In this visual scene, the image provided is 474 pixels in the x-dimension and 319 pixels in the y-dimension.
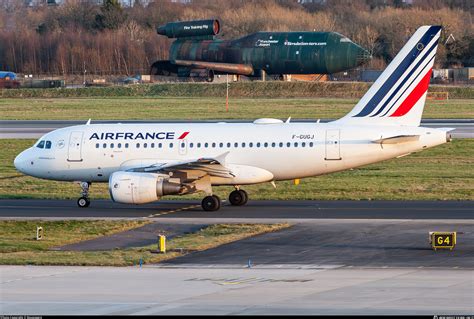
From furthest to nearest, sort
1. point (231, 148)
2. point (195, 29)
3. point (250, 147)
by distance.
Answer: point (195, 29), point (231, 148), point (250, 147)

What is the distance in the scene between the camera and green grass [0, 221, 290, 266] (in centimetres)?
2780

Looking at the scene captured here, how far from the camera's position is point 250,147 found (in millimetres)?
38688

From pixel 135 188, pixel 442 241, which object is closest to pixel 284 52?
pixel 135 188

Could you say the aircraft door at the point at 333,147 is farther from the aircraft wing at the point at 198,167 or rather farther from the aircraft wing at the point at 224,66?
the aircraft wing at the point at 224,66

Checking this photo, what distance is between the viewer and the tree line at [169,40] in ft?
432

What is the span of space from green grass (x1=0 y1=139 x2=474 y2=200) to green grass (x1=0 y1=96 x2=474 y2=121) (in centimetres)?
2338

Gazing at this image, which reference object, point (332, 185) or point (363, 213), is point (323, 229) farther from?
point (332, 185)

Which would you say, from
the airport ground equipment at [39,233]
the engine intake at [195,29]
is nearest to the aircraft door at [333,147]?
the airport ground equipment at [39,233]

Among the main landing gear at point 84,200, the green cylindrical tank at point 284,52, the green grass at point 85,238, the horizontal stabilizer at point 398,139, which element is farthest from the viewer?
the green cylindrical tank at point 284,52

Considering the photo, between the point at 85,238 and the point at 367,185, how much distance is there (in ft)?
54.2

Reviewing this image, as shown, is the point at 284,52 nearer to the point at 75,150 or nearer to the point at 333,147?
the point at 75,150

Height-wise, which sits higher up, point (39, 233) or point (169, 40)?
point (169, 40)

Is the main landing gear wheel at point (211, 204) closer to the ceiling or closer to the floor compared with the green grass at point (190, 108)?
closer to the floor

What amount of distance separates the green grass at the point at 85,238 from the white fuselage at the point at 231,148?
501 centimetres
